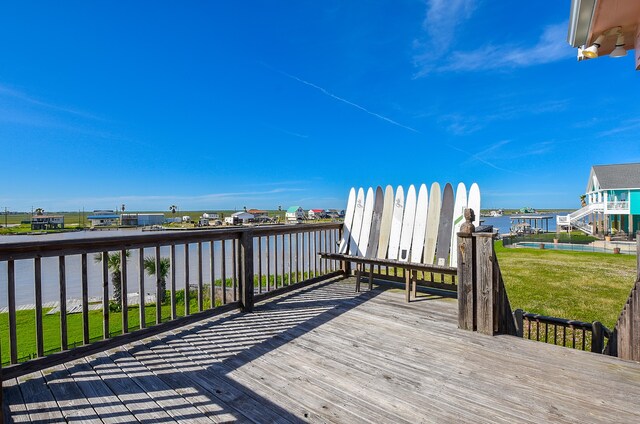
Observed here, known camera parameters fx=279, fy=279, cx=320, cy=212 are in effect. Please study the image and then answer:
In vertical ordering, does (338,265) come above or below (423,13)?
below

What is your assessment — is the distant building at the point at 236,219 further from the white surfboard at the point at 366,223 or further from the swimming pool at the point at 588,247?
the white surfboard at the point at 366,223

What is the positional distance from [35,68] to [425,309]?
66.6ft

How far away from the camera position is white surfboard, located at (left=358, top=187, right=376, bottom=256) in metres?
4.11

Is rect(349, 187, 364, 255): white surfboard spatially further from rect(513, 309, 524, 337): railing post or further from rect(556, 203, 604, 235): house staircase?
rect(556, 203, 604, 235): house staircase

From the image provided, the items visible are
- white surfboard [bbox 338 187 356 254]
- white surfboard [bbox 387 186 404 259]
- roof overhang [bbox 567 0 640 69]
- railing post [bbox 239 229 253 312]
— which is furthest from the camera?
white surfboard [bbox 338 187 356 254]

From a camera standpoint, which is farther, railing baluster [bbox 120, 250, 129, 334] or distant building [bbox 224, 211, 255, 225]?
distant building [bbox 224, 211, 255, 225]

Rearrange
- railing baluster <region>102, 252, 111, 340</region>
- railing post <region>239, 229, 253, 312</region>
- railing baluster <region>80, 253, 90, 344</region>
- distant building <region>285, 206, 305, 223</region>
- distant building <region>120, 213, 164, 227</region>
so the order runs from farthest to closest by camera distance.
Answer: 1. distant building <region>120, 213, 164, 227</region>
2. distant building <region>285, 206, 305, 223</region>
3. railing post <region>239, 229, 253, 312</region>
4. railing baluster <region>102, 252, 111, 340</region>
5. railing baluster <region>80, 253, 90, 344</region>

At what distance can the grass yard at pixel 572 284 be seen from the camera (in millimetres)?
6297

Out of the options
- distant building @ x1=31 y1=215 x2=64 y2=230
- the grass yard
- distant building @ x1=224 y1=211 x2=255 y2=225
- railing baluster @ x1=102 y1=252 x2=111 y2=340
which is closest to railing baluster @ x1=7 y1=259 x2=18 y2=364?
railing baluster @ x1=102 y1=252 x2=111 y2=340

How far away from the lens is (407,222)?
374 cm

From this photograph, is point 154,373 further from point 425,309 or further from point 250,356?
point 425,309

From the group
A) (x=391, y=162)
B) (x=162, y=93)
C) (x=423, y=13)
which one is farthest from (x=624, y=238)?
(x=162, y=93)

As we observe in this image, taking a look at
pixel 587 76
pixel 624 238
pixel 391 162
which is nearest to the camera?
pixel 587 76

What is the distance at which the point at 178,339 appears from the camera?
2439mm
